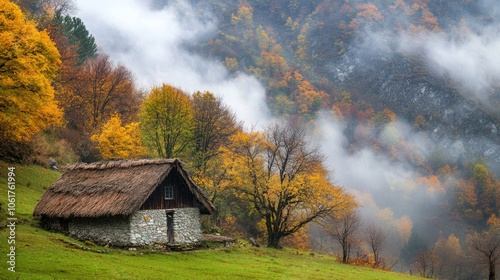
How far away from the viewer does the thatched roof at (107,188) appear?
3278 cm

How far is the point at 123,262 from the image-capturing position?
26.5 metres

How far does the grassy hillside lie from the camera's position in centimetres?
2118

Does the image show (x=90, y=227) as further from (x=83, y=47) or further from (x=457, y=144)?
(x=457, y=144)

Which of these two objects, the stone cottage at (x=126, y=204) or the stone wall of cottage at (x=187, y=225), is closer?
the stone cottage at (x=126, y=204)

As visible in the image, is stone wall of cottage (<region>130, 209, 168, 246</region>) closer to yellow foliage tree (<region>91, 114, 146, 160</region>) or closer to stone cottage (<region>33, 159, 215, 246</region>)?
stone cottage (<region>33, 159, 215, 246</region>)

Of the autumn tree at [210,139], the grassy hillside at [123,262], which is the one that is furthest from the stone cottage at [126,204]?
the autumn tree at [210,139]

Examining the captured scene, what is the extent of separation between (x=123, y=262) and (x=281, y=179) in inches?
1013

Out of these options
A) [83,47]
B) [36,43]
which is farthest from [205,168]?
[83,47]

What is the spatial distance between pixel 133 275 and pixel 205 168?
115ft

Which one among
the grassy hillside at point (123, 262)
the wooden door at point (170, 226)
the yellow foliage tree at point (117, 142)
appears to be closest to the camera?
the grassy hillside at point (123, 262)

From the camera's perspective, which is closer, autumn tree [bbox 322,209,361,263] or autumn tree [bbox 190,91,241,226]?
autumn tree [bbox 322,209,361,263]

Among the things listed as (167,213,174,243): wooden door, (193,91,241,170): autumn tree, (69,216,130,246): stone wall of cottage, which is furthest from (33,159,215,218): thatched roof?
(193,91,241,170): autumn tree

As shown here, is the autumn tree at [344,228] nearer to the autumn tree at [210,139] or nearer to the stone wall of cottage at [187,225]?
the autumn tree at [210,139]

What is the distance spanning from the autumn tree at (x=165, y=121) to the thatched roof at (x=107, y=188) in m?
18.9
